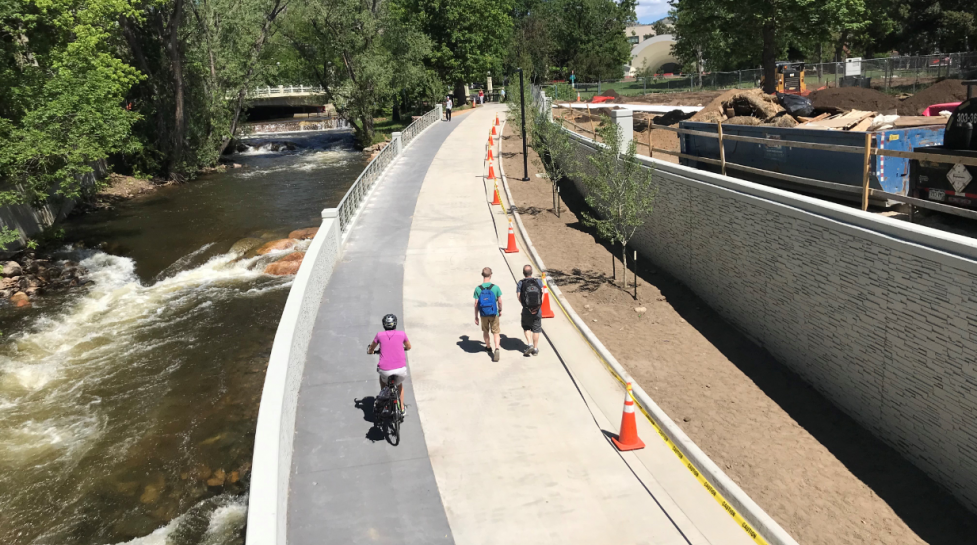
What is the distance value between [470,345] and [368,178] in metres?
15.7

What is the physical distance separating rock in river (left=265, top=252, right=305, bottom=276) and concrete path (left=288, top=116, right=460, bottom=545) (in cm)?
564

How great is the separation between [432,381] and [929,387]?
6.79 meters

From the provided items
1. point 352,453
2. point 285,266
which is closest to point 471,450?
point 352,453

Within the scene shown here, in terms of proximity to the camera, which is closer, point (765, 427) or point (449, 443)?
point (449, 443)

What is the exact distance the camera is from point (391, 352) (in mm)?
9180

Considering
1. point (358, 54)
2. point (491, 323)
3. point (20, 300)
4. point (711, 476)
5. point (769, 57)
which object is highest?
point (358, 54)

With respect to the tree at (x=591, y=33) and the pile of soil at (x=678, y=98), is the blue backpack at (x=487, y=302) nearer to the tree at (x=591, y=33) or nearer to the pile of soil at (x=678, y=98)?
the pile of soil at (x=678, y=98)

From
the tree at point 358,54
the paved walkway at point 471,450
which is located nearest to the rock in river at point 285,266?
the paved walkway at point 471,450

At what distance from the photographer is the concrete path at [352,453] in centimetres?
749

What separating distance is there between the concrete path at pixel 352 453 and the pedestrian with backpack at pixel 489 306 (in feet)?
5.58

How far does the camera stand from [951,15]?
47219 millimetres

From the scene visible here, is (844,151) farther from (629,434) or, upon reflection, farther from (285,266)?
(285,266)

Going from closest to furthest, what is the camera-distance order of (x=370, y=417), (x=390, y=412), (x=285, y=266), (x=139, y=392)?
1. (x=390, y=412)
2. (x=370, y=417)
3. (x=139, y=392)
4. (x=285, y=266)

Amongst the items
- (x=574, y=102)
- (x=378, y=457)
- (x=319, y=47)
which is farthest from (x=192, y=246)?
(x=574, y=102)
